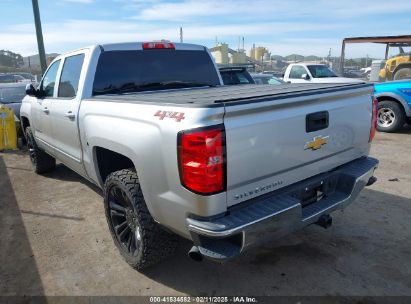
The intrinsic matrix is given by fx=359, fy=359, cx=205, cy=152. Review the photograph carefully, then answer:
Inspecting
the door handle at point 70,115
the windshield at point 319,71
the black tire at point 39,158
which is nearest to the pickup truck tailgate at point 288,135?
the door handle at point 70,115

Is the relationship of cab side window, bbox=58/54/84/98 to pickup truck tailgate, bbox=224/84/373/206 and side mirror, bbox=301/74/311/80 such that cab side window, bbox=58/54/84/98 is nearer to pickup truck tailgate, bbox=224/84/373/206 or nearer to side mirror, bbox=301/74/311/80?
pickup truck tailgate, bbox=224/84/373/206

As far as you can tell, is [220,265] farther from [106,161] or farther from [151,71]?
[151,71]

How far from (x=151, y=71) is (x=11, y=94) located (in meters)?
7.66

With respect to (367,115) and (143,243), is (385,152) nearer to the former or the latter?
(367,115)

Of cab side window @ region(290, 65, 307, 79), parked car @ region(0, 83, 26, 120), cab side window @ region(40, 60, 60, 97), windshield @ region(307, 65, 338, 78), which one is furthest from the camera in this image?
cab side window @ region(290, 65, 307, 79)

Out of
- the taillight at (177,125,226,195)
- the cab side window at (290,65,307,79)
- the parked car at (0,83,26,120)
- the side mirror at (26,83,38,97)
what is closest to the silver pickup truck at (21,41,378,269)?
the taillight at (177,125,226,195)

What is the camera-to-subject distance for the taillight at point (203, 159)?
2.23 m

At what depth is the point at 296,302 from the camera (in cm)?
282

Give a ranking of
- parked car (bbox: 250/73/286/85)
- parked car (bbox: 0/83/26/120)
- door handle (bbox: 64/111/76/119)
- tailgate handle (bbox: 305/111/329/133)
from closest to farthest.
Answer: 1. tailgate handle (bbox: 305/111/329/133)
2. door handle (bbox: 64/111/76/119)
3. parked car (bbox: 0/83/26/120)
4. parked car (bbox: 250/73/286/85)

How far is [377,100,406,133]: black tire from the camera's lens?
350 inches

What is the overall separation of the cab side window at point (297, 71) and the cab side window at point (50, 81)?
451 inches

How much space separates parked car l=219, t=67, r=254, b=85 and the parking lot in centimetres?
515

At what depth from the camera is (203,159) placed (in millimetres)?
2248

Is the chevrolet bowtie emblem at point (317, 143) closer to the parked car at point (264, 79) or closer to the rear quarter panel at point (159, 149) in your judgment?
the rear quarter panel at point (159, 149)
